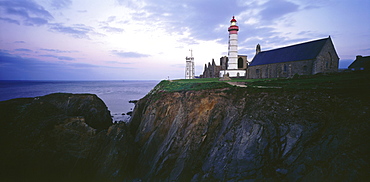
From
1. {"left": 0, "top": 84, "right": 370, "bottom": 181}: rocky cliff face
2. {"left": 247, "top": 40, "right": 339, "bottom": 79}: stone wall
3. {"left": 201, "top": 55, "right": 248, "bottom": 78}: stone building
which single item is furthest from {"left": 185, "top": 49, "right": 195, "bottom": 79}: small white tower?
{"left": 0, "top": 84, "right": 370, "bottom": 181}: rocky cliff face

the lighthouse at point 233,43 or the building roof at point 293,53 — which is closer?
the building roof at point 293,53

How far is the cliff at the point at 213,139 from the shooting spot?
8.90m

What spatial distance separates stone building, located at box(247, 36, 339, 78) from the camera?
29.7 m

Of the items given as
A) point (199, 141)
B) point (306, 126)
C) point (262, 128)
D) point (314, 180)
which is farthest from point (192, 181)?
point (306, 126)

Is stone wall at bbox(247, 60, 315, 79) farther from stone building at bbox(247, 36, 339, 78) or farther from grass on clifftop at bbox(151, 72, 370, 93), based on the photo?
grass on clifftop at bbox(151, 72, 370, 93)

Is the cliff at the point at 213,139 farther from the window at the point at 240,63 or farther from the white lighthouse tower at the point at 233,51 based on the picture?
the window at the point at 240,63

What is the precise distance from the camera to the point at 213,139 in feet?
45.1

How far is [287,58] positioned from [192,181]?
35.8m

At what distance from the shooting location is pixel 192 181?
1191 cm

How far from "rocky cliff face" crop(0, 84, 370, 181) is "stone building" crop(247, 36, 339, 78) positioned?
24003 mm

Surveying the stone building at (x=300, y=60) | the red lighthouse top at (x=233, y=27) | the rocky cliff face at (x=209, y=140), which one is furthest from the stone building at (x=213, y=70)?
the rocky cliff face at (x=209, y=140)

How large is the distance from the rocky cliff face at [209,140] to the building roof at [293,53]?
25.2m

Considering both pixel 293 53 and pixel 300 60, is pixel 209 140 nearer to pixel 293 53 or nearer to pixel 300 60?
pixel 300 60

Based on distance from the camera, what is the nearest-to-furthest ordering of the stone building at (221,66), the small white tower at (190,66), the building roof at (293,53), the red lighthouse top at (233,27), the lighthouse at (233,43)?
the building roof at (293,53)
the red lighthouse top at (233,27)
the lighthouse at (233,43)
the stone building at (221,66)
the small white tower at (190,66)
